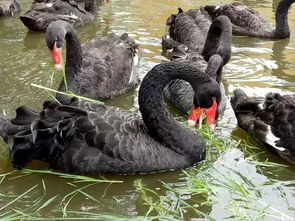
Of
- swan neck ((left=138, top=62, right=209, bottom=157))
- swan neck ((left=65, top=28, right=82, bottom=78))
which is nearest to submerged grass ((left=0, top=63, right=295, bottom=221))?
swan neck ((left=138, top=62, right=209, bottom=157))

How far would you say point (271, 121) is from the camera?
15.3ft

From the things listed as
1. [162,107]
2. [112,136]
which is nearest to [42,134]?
[112,136]

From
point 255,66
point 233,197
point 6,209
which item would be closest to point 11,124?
point 6,209

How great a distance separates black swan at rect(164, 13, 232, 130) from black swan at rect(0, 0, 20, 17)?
8.78 feet

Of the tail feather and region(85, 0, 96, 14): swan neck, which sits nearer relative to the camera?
the tail feather

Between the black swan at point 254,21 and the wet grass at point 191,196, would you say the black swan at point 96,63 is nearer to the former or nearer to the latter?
the wet grass at point 191,196

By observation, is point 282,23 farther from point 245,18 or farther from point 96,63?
point 96,63

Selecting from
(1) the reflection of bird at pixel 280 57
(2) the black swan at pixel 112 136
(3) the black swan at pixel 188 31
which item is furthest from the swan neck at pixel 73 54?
(1) the reflection of bird at pixel 280 57

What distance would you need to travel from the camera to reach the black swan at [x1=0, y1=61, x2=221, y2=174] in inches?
160

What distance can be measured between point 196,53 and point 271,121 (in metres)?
2.07

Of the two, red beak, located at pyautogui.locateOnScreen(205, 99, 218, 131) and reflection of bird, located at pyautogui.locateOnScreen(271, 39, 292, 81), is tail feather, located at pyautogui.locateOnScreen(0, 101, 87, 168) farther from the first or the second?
reflection of bird, located at pyautogui.locateOnScreen(271, 39, 292, 81)

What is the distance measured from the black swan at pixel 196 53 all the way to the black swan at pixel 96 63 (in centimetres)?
50

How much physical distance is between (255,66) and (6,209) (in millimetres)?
4101

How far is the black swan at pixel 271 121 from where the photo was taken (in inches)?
175
